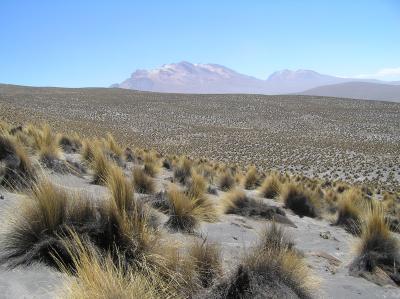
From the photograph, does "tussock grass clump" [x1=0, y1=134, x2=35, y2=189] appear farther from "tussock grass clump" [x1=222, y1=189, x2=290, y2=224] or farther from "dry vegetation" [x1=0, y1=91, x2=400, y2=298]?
"tussock grass clump" [x1=222, y1=189, x2=290, y2=224]

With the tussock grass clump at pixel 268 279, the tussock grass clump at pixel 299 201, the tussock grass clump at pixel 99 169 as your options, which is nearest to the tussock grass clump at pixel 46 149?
the tussock grass clump at pixel 99 169

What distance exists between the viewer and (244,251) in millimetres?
4215

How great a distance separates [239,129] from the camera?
51156mm

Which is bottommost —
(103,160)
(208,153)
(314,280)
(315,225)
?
(208,153)

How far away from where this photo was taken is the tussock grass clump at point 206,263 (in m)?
4.00

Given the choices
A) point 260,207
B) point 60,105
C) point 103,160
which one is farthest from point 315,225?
point 60,105

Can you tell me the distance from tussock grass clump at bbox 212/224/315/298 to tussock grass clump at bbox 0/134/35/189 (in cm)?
348

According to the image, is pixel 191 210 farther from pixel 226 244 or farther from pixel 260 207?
pixel 260 207

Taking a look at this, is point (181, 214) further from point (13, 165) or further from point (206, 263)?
point (13, 165)

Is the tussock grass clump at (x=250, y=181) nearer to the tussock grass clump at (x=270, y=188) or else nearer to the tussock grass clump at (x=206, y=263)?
the tussock grass clump at (x=270, y=188)

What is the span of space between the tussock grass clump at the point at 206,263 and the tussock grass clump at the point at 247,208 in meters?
4.40

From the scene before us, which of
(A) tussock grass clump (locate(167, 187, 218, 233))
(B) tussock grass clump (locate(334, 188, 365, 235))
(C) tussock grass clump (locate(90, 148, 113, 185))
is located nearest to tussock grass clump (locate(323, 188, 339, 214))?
(B) tussock grass clump (locate(334, 188, 365, 235))

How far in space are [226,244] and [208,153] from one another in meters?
29.7

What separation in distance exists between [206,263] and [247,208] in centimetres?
481
